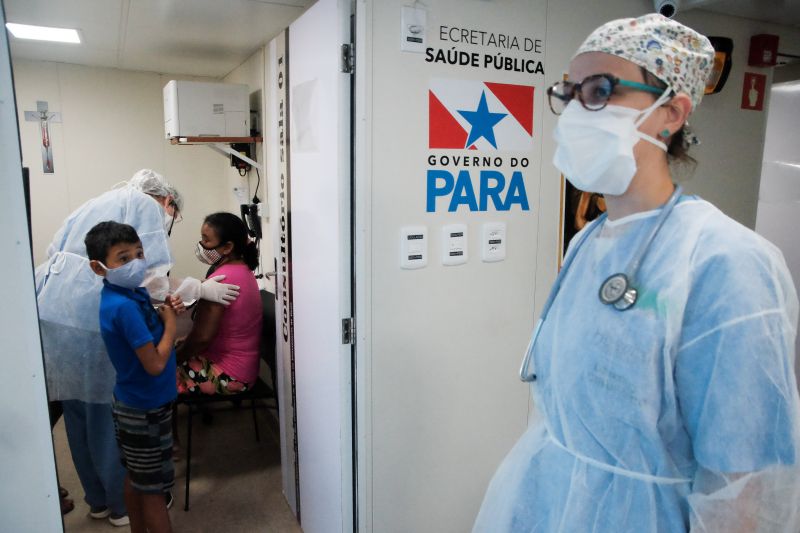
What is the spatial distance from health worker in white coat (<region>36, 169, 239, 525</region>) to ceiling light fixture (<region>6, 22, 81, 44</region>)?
3.97ft

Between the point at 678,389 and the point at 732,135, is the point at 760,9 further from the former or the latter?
the point at 678,389

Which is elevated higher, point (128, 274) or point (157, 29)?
point (157, 29)

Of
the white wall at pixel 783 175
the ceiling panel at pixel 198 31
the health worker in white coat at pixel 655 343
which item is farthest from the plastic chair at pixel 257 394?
the white wall at pixel 783 175

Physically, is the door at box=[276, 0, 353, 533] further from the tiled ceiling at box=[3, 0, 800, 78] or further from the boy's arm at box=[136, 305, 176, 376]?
the tiled ceiling at box=[3, 0, 800, 78]

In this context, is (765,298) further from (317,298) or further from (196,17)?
(196,17)

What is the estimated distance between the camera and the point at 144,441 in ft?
6.23

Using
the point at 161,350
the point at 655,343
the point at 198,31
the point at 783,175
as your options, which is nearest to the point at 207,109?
the point at 198,31

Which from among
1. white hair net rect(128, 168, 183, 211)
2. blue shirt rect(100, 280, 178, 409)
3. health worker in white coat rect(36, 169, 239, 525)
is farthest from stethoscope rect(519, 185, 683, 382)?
white hair net rect(128, 168, 183, 211)

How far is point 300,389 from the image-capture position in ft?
7.29

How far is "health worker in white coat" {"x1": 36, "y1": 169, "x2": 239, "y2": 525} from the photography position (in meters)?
2.16

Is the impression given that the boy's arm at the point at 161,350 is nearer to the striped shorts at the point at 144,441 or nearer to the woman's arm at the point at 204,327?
the striped shorts at the point at 144,441

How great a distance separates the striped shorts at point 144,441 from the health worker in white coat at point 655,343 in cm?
137

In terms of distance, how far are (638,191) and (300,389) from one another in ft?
5.37

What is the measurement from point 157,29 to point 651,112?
2.66 metres
